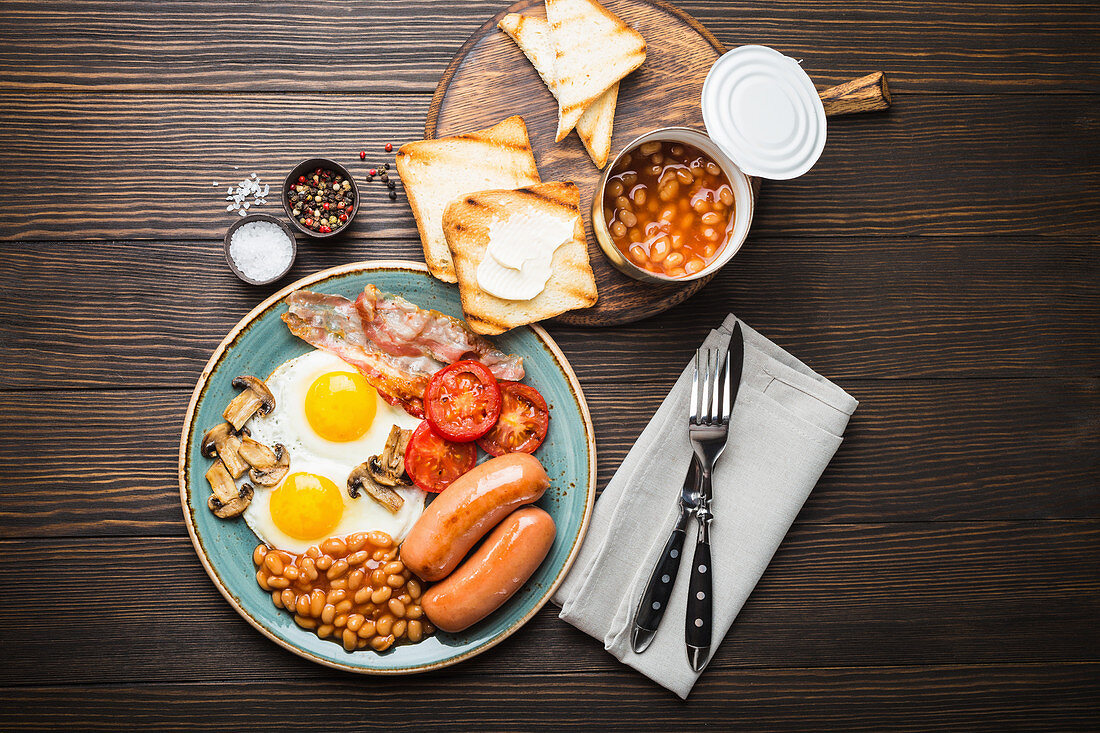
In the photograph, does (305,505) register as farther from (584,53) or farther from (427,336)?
(584,53)

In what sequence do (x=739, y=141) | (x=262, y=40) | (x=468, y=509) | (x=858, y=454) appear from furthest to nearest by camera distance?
(x=858, y=454) → (x=262, y=40) → (x=739, y=141) → (x=468, y=509)

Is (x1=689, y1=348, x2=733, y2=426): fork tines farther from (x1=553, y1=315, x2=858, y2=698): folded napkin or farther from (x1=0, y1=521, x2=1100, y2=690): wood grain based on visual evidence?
(x1=0, y1=521, x2=1100, y2=690): wood grain

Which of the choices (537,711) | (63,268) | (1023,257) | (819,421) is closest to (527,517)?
(537,711)

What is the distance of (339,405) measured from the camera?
2.43 m

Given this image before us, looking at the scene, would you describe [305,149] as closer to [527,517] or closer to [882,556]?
[527,517]

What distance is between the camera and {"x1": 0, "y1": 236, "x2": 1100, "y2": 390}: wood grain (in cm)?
257

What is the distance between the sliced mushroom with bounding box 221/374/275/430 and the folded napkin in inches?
54.2

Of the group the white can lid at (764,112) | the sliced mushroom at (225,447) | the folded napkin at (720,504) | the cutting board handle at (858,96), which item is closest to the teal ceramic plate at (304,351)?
the sliced mushroom at (225,447)

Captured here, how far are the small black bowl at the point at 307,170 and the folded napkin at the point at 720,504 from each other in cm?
147

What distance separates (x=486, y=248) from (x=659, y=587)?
4.88 ft

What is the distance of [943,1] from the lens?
9.06ft

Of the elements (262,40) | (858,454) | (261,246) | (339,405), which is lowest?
(858,454)

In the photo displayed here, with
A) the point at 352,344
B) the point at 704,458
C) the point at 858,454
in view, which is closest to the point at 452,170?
the point at 352,344

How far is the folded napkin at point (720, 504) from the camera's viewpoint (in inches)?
100
